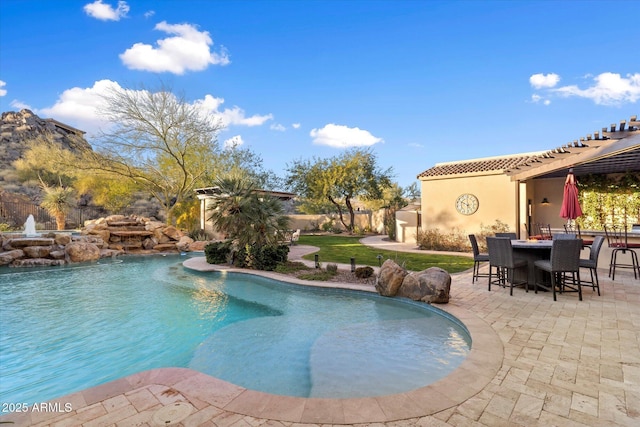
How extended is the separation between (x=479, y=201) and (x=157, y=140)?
18.2 metres

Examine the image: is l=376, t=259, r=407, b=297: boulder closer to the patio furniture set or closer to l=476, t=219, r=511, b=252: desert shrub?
the patio furniture set

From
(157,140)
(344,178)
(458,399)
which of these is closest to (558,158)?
(458,399)

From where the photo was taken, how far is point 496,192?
12.5 metres

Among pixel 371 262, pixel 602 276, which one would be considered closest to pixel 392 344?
pixel 371 262

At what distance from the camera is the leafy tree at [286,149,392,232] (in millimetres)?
21812

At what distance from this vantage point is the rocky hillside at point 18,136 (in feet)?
91.1

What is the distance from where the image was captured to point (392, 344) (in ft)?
13.4

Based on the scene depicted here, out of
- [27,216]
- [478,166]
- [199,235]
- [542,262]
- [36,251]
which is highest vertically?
[478,166]

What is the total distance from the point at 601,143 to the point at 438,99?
385 inches

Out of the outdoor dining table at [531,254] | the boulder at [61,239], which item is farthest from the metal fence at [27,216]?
the outdoor dining table at [531,254]

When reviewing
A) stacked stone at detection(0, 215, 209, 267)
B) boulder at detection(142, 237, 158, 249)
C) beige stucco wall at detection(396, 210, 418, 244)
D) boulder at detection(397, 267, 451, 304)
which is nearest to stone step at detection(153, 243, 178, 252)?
stacked stone at detection(0, 215, 209, 267)

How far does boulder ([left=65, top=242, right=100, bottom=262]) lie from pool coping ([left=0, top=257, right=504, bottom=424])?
12049 mm

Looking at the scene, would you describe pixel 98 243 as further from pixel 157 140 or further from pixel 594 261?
pixel 594 261

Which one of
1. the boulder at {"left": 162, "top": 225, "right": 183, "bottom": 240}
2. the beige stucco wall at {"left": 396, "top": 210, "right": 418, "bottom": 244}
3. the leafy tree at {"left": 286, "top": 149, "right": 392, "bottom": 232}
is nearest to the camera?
the boulder at {"left": 162, "top": 225, "right": 183, "bottom": 240}
